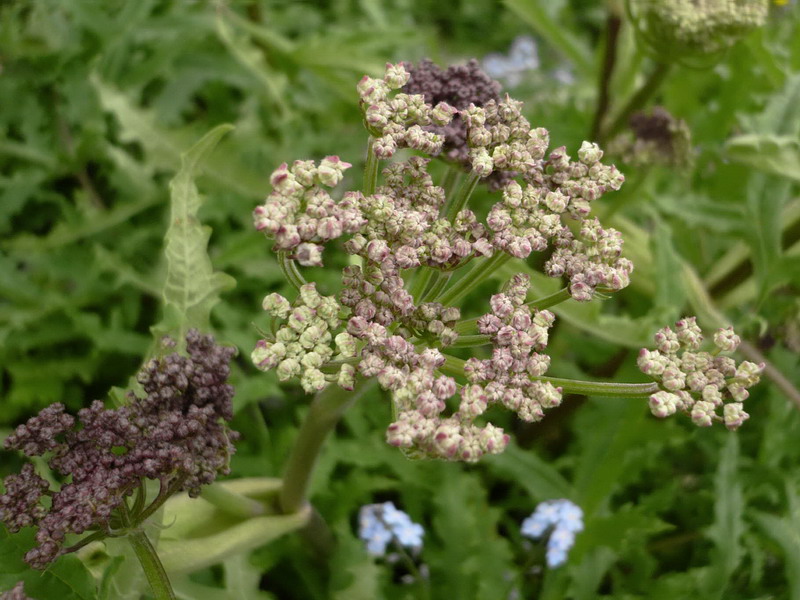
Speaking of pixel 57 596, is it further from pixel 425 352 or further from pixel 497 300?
pixel 497 300

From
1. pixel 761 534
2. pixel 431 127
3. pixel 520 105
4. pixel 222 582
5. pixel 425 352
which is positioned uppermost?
pixel 520 105

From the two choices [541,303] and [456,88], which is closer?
[541,303]

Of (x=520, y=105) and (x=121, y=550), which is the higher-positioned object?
(x=520, y=105)

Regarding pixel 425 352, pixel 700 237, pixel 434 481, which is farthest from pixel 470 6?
pixel 425 352

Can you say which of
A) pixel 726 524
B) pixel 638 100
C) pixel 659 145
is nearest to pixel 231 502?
pixel 726 524

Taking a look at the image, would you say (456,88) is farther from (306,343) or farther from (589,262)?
(306,343)

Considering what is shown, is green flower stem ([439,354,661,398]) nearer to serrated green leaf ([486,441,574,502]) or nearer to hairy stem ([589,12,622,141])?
serrated green leaf ([486,441,574,502])

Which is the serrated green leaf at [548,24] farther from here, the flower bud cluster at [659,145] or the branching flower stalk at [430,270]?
the branching flower stalk at [430,270]

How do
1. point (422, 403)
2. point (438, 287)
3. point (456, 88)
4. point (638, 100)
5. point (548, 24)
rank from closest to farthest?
point (422, 403)
point (438, 287)
point (456, 88)
point (638, 100)
point (548, 24)
